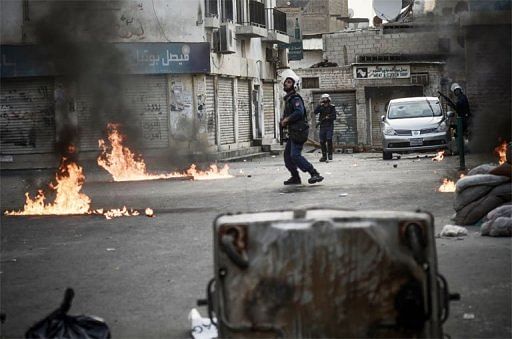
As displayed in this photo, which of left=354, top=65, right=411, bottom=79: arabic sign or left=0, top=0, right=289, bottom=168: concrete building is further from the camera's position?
left=354, top=65, right=411, bottom=79: arabic sign

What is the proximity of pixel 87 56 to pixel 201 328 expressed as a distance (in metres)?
15.3

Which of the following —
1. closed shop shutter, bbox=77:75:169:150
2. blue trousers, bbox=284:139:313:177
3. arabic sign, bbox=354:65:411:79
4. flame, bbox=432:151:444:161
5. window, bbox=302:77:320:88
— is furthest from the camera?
window, bbox=302:77:320:88

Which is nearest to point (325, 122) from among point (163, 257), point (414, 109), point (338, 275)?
point (414, 109)

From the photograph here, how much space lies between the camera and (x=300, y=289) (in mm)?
3287

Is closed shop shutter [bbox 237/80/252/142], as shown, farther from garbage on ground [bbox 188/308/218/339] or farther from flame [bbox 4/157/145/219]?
garbage on ground [bbox 188/308/218/339]

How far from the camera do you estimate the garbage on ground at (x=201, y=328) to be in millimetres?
5062

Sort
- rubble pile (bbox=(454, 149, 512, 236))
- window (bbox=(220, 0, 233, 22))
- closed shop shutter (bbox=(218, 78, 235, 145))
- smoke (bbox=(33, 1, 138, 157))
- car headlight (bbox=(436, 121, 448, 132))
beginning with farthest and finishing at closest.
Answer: window (bbox=(220, 0, 233, 22))
closed shop shutter (bbox=(218, 78, 235, 145))
car headlight (bbox=(436, 121, 448, 132))
smoke (bbox=(33, 1, 138, 157))
rubble pile (bbox=(454, 149, 512, 236))

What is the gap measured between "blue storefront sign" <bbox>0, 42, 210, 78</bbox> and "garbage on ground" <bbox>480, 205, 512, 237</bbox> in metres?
18.4

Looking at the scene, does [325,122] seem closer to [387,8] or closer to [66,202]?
[387,8]

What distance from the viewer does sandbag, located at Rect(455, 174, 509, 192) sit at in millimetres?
8828

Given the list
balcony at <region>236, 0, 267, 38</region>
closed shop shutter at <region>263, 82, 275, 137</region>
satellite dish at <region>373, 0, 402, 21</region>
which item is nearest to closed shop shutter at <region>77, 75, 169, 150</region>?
balcony at <region>236, 0, 267, 38</region>

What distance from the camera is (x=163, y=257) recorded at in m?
8.11

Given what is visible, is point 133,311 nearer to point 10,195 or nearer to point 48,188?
point 48,188

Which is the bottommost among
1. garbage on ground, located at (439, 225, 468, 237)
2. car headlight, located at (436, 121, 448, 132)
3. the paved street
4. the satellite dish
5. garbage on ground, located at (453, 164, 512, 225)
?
the paved street
